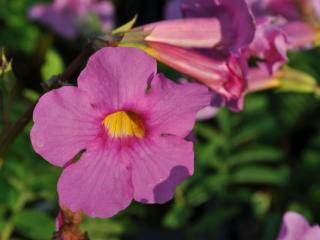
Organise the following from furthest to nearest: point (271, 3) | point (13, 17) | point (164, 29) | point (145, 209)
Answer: point (13, 17) → point (145, 209) → point (271, 3) → point (164, 29)

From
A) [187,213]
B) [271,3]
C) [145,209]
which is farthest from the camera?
[145,209]

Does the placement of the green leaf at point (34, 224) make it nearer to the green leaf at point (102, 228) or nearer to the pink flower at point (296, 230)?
the green leaf at point (102, 228)

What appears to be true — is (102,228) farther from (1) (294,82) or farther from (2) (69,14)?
(2) (69,14)

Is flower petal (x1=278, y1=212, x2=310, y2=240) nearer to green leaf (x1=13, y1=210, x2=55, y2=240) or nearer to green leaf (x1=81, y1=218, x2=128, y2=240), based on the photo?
green leaf (x1=13, y1=210, x2=55, y2=240)

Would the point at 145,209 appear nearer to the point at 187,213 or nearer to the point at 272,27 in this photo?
the point at 187,213

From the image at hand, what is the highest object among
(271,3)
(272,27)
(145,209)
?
(272,27)

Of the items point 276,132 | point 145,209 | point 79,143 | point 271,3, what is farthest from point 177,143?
point 276,132
